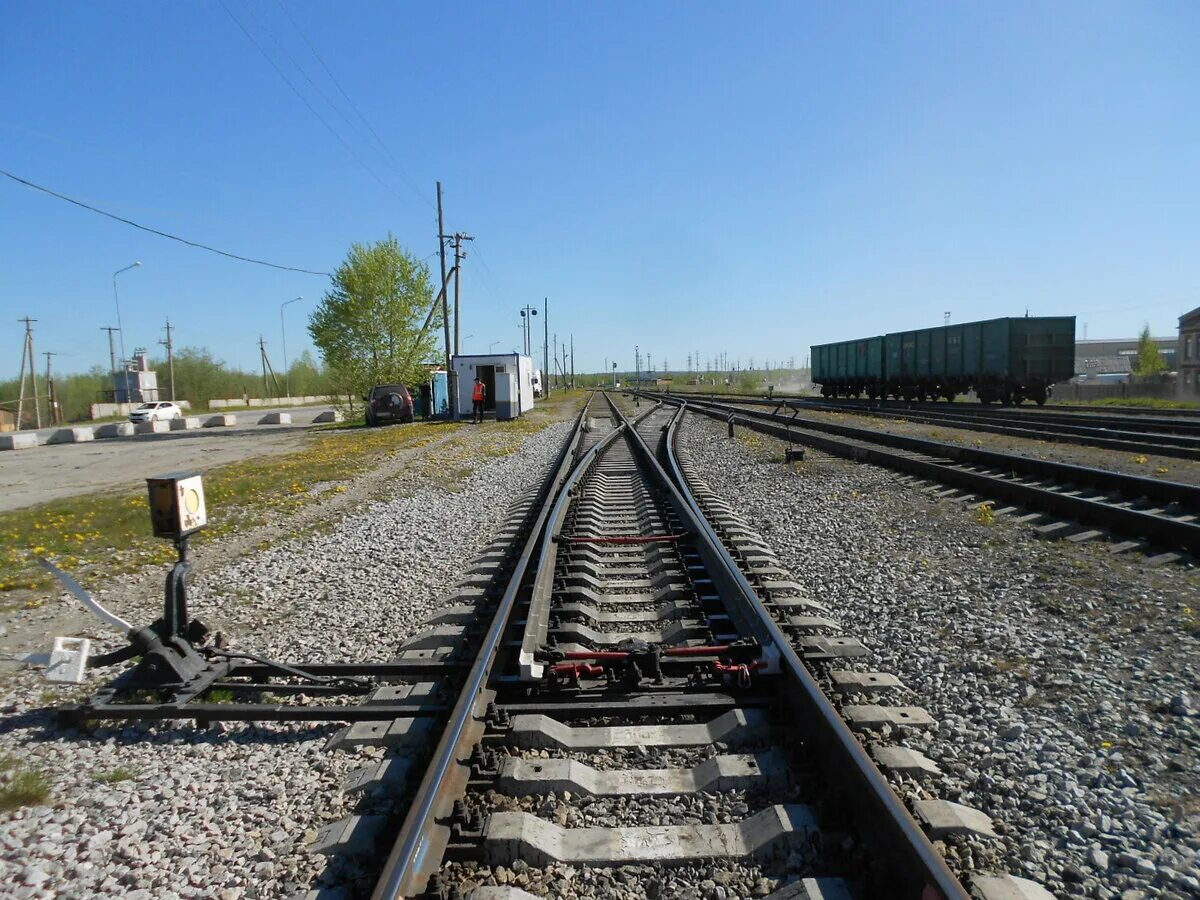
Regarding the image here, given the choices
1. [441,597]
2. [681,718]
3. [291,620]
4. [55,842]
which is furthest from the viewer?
[441,597]

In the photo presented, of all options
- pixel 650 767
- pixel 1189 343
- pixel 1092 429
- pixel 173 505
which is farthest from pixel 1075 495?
pixel 1189 343

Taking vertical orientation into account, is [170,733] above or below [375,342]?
below

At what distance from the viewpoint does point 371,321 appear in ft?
132

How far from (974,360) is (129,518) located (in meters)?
30.1

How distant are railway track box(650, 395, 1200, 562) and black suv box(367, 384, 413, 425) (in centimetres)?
2381

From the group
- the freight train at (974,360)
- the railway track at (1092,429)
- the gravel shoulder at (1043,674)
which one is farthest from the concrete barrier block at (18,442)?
the freight train at (974,360)

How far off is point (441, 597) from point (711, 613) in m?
2.30

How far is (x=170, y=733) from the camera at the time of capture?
3.78m

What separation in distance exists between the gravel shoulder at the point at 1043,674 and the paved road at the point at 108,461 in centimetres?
1252

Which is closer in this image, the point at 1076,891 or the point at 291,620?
the point at 1076,891

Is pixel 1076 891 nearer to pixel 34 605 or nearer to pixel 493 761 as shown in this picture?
pixel 493 761

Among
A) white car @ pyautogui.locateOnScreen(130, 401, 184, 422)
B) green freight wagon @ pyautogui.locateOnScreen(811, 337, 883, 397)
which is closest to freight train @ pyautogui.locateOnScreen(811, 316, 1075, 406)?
green freight wagon @ pyautogui.locateOnScreen(811, 337, 883, 397)

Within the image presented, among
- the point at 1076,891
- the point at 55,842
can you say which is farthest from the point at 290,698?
the point at 1076,891

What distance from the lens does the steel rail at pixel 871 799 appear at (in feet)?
7.44
